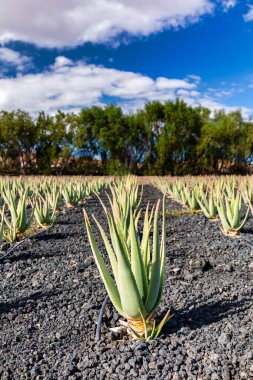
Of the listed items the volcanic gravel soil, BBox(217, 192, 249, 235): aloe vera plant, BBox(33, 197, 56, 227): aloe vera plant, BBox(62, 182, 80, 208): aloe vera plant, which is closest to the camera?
the volcanic gravel soil

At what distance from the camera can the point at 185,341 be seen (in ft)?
8.17

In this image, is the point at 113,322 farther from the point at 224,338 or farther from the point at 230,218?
the point at 230,218

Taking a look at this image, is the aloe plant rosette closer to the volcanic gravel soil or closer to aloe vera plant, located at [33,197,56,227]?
the volcanic gravel soil

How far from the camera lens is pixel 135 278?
2.67 metres

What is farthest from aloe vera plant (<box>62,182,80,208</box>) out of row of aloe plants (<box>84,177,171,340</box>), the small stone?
the small stone

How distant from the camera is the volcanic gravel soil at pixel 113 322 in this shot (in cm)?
227

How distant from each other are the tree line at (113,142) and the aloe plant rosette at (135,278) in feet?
101

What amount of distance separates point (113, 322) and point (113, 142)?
3363 cm

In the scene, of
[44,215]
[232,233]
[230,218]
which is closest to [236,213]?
[230,218]

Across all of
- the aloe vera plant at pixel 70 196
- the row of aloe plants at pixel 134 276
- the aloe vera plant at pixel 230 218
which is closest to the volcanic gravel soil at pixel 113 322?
the row of aloe plants at pixel 134 276

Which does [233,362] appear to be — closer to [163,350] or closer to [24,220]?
[163,350]

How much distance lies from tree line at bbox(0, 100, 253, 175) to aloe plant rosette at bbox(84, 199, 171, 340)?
101 feet

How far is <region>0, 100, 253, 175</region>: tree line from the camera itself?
34188mm

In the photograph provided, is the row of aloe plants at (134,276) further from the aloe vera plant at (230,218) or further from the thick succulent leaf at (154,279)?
the aloe vera plant at (230,218)
